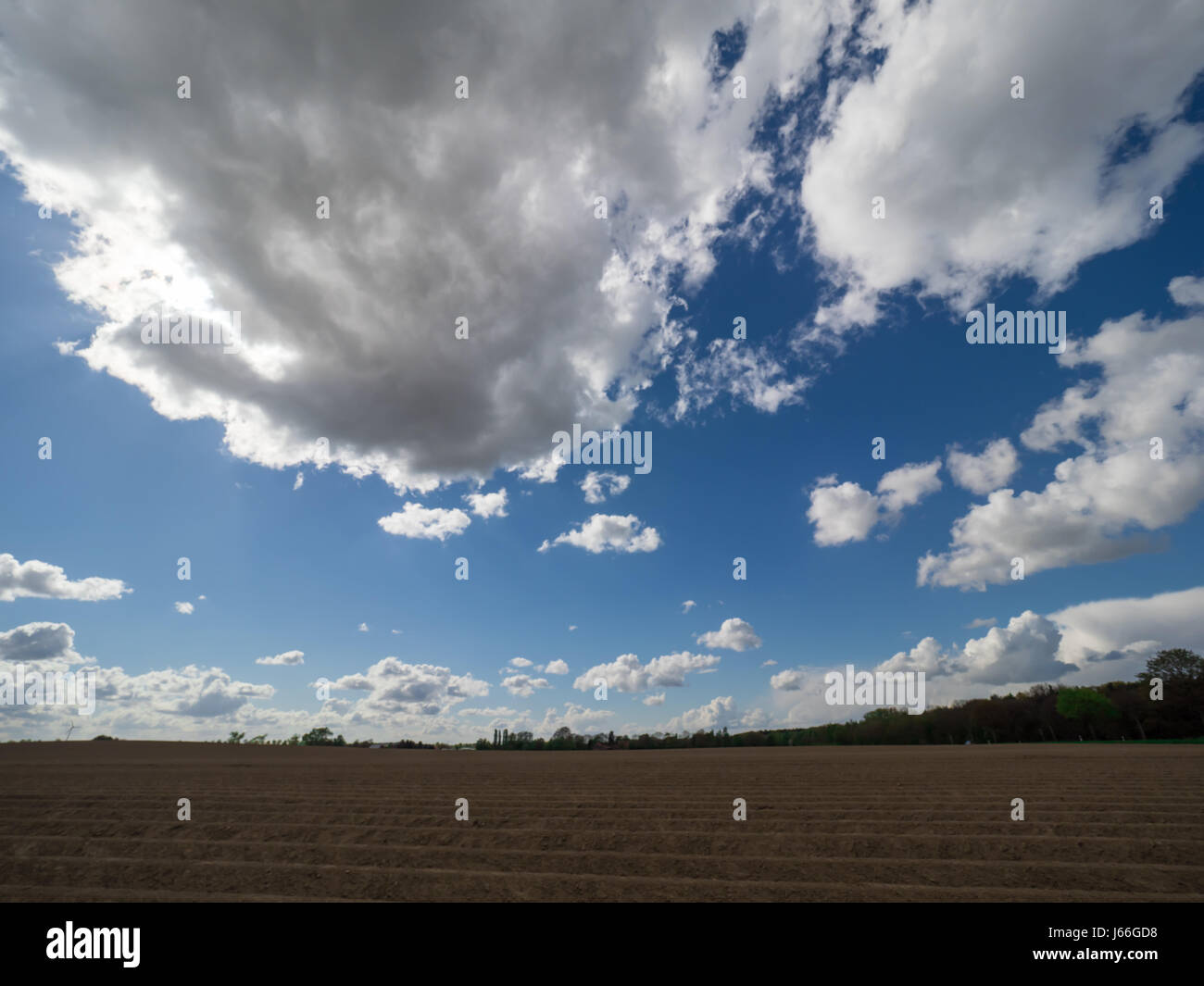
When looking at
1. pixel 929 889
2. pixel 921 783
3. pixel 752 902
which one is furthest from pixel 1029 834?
pixel 921 783

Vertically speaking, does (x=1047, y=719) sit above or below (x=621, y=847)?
below

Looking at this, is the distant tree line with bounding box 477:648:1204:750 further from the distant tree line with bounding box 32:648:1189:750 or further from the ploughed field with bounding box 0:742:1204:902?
the ploughed field with bounding box 0:742:1204:902

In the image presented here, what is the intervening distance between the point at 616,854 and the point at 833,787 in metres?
18.0

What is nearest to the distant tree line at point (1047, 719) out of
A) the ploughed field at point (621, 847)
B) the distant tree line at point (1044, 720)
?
the distant tree line at point (1044, 720)

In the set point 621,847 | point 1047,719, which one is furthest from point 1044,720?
point 621,847

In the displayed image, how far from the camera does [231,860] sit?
14602 millimetres

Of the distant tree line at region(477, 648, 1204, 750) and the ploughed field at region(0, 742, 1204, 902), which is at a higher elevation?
the ploughed field at region(0, 742, 1204, 902)

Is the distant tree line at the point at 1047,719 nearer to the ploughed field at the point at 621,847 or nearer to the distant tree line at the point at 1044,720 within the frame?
the distant tree line at the point at 1044,720

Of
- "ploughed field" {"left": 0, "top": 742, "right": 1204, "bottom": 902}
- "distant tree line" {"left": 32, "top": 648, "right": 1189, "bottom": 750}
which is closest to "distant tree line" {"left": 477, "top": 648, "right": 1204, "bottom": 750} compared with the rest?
"distant tree line" {"left": 32, "top": 648, "right": 1189, "bottom": 750}

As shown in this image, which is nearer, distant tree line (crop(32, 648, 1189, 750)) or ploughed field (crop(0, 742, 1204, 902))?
ploughed field (crop(0, 742, 1204, 902))

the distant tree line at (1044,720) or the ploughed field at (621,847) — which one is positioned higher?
the ploughed field at (621,847)

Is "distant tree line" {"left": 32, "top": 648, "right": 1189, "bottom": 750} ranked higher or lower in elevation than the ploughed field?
lower

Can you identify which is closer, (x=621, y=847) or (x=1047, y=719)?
(x=621, y=847)

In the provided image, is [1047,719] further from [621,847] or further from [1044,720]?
[621,847]
